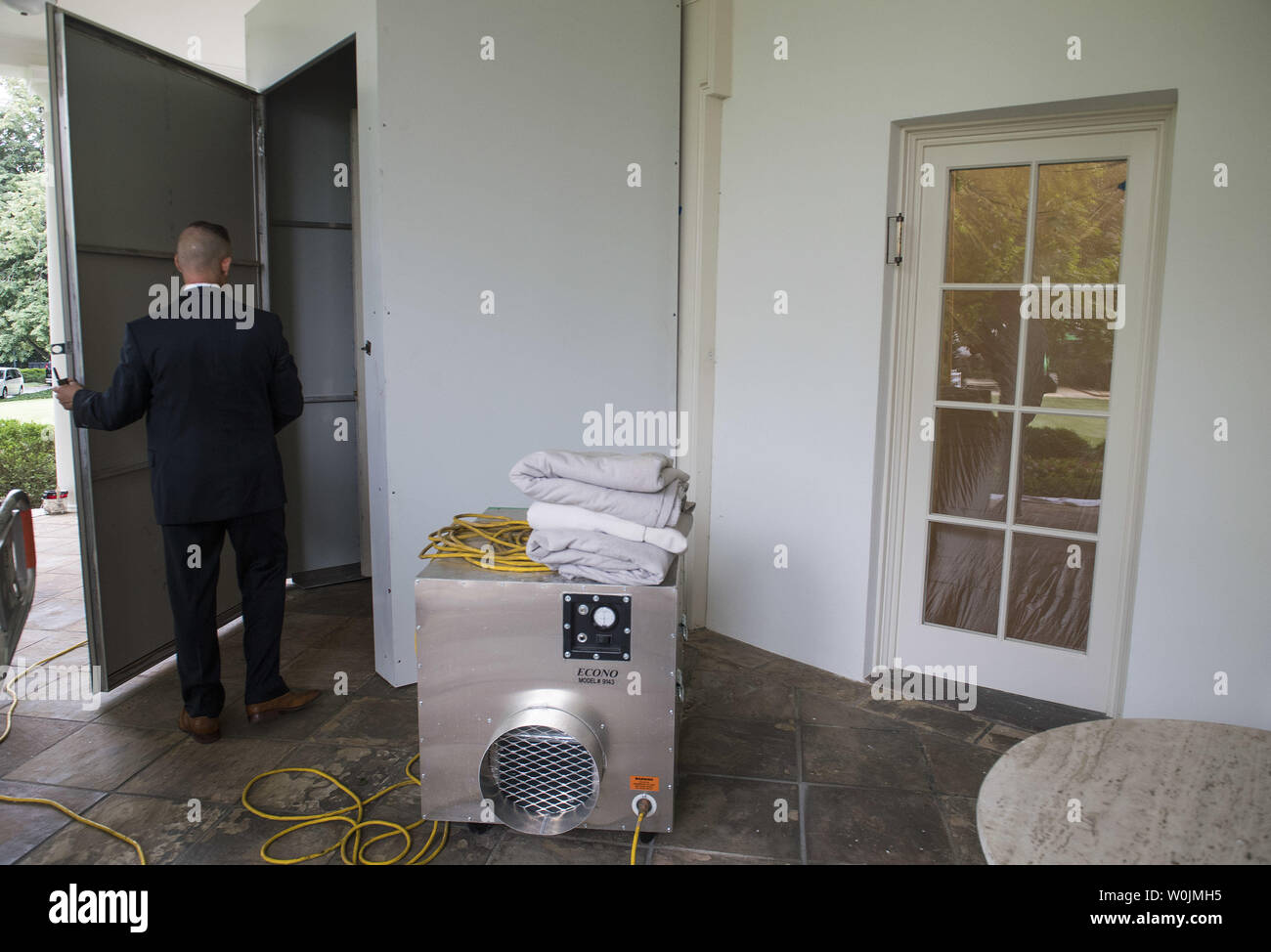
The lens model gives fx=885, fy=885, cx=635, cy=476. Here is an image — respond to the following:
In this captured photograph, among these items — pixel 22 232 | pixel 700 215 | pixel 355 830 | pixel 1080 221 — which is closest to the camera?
pixel 355 830

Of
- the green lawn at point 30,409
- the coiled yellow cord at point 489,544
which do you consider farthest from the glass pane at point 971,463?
the green lawn at point 30,409

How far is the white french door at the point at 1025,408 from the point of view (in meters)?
3.07

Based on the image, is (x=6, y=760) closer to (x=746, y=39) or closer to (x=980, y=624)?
(x=980, y=624)

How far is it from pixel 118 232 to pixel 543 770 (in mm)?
2532

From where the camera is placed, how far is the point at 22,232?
839 cm

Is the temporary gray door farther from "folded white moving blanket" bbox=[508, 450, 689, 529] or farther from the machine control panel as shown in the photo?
the machine control panel

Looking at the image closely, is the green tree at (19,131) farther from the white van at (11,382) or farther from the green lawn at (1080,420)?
the green lawn at (1080,420)

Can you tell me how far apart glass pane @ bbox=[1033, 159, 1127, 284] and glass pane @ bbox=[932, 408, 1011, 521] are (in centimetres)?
56

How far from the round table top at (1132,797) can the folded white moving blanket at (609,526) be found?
99cm

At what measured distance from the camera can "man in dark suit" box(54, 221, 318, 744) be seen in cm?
279

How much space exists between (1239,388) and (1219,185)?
2.02ft

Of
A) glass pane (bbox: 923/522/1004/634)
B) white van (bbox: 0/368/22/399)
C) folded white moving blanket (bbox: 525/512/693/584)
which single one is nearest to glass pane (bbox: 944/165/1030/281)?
glass pane (bbox: 923/522/1004/634)

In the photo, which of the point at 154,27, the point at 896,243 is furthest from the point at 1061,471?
the point at 154,27

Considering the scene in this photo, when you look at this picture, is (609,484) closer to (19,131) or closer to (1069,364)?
(1069,364)
